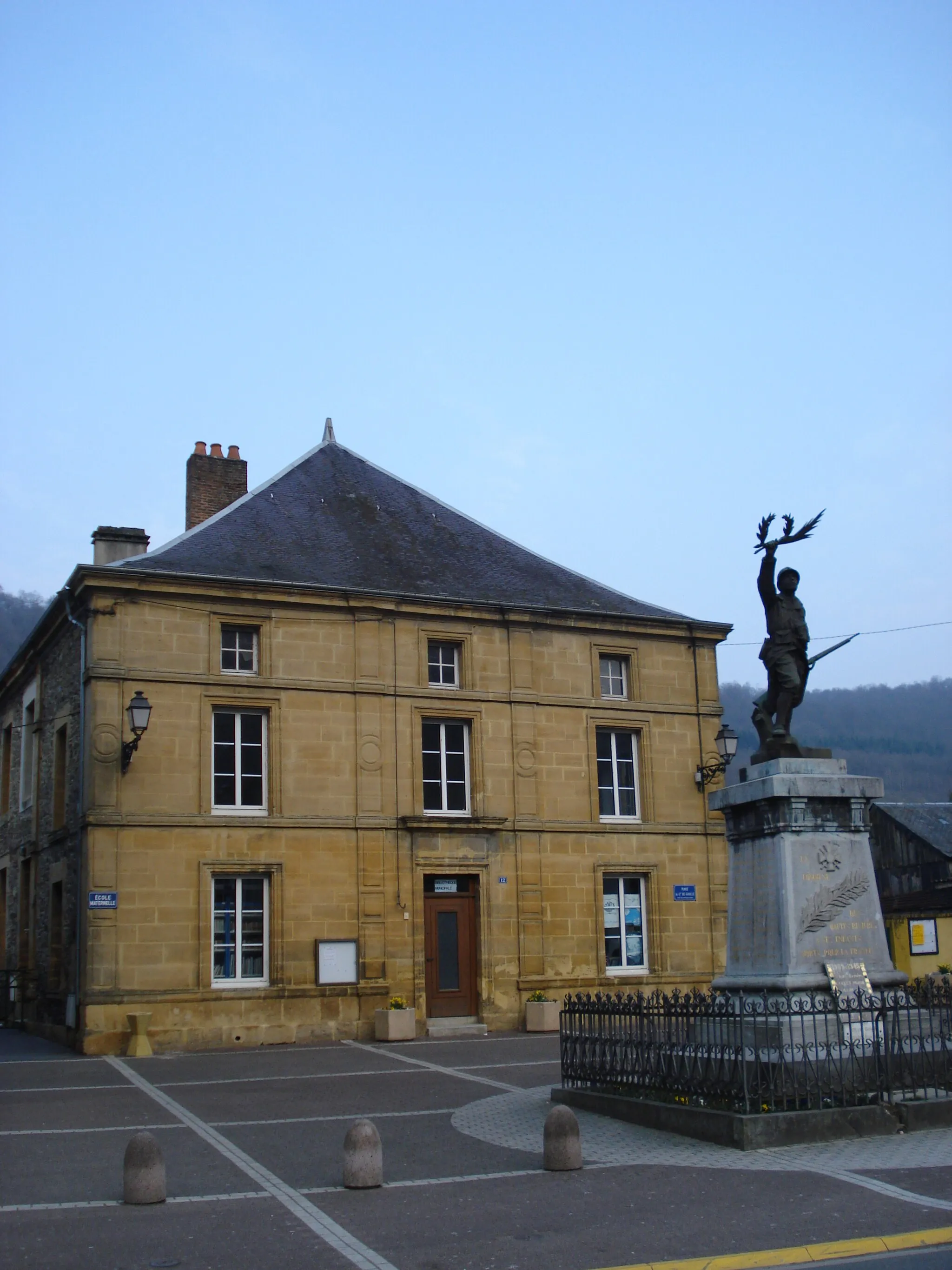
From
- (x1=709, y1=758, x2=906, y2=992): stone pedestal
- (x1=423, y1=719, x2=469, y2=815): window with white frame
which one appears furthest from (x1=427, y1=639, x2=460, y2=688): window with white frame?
(x1=709, y1=758, x2=906, y2=992): stone pedestal

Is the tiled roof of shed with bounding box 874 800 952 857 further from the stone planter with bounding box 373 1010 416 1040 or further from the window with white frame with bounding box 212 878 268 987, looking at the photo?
the window with white frame with bounding box 212 878 268 987

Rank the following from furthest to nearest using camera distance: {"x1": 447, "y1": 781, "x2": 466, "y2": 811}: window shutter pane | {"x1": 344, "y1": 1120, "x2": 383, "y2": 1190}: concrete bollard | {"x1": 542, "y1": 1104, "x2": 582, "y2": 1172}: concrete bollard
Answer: {"x1": 447, "y1": 781, "x2": 466, "y2": 811}: window shutter pane < {"x1": 542, "y1": 1104, "x2": 582, "y2": 1172}: concrete bollard < {"x1": 344, "y1": 1120, "x2": 383, "y2": 1190}: concrete bollard

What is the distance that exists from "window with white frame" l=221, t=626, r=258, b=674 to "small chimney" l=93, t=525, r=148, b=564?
9.46ft

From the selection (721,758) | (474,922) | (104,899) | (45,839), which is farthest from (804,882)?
(45,839)

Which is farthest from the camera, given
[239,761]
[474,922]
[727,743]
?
[727,743]

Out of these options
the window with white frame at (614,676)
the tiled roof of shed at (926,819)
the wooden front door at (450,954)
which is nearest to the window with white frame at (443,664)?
the window with white frame at (614,676)

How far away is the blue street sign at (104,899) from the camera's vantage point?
19766mm

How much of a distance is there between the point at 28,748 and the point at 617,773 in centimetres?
1263

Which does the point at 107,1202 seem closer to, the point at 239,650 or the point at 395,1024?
the point at 395,1024

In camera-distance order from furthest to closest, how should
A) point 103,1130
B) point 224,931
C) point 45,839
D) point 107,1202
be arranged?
point 45,839
point 224,931
point 103,1130
point 107,1202

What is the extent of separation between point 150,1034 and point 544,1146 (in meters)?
11.9

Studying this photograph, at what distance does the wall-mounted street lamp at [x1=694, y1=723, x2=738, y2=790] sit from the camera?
2381 centimetres

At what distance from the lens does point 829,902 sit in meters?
11.4

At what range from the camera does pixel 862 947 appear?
11484mm
